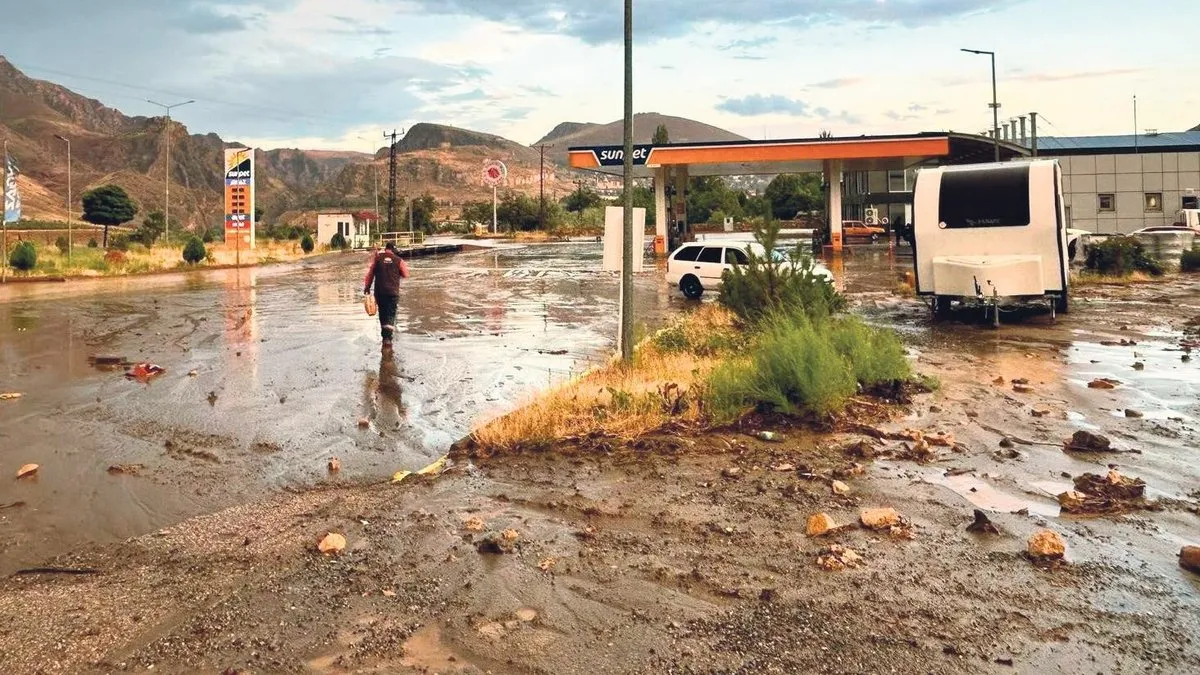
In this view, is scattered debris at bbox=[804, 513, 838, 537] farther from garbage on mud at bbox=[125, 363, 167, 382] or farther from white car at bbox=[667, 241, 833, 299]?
white car at bbox=[667, 241, 833, 299]

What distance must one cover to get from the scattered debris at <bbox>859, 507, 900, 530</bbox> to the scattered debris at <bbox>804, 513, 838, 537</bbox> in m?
0.24

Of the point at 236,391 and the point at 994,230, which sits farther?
the point at 994,230

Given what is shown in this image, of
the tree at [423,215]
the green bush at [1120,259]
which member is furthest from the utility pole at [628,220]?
the tree at [423,215]

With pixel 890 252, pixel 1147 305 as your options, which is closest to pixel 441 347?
pixel 1147 305

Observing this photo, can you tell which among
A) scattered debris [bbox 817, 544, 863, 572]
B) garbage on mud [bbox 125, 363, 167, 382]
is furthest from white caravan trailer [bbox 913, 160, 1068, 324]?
garbage on mud [bbox 125, 363, 167, 382]

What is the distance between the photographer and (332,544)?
18.2ft

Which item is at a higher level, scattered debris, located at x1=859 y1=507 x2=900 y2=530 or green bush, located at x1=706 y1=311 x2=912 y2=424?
green bush, located at x1=706 y1=311 x2=912 y2=424

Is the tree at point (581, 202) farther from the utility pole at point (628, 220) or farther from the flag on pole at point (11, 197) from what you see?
the utility pole at point (628, 220)

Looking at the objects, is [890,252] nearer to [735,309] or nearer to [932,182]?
[932,182]

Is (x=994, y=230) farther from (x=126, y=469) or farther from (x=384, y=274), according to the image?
(x=126, y=469)

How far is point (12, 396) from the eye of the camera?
36.2ft

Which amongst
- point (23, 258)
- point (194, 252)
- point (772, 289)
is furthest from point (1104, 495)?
point (194, 252)

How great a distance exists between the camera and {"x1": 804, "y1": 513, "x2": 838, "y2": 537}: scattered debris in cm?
572

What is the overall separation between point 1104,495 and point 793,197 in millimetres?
107164
